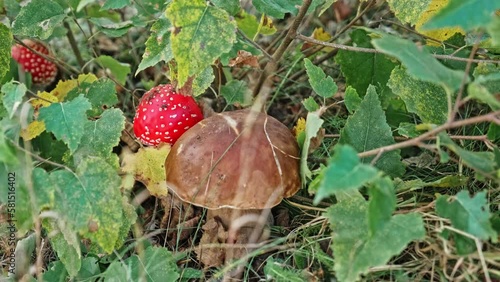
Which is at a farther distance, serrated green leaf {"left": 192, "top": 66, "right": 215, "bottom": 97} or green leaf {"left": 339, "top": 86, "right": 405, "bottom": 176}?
serrated green leaf {"left": 192, "top": 66, "right": 215, "bottom": 97}

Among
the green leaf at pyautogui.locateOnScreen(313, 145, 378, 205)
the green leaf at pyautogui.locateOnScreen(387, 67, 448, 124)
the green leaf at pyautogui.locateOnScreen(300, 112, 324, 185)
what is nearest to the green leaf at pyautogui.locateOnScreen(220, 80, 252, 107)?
the green leaf at pyautogui.locateOnScreen(300, 112, 324, 185)

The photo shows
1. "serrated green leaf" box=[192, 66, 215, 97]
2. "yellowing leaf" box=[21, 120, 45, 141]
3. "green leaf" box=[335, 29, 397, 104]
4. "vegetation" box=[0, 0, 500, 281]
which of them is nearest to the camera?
"vegetation" box=[0, 0, 500, 281]

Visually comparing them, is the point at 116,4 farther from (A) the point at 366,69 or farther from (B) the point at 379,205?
(B) the point at 379,205

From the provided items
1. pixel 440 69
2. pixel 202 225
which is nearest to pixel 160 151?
pixel 202 225

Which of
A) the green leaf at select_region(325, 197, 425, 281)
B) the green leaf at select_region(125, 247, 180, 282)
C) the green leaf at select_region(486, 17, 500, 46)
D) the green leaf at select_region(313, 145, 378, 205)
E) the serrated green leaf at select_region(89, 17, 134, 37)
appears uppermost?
the green leaf at select_region(486, 17, 500, 46)

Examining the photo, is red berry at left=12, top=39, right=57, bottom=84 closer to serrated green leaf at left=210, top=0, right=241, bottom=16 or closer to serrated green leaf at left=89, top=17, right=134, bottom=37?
serrated green leaf at left=89, top=17, right=134, bottom=37

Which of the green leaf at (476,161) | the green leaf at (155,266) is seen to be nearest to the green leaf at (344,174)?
the green leaf at (476,161)

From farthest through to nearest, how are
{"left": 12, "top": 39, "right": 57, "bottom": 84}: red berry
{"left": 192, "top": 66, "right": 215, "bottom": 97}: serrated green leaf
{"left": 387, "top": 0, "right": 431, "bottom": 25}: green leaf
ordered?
{"left": 12, "top": 39, "right": 57, "bottom": 84}: red berry < {"left": 192, "top": 66, "right": 215, "bottom": 97}: serrated green leaf < {"left": 387, "top": 0, "right": 431, "bottom": 25}: green leaf
